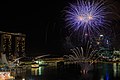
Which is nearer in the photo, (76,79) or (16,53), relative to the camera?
(76,79)

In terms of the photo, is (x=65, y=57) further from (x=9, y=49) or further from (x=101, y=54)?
(x=9, y=49)

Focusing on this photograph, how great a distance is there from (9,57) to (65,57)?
2209 cm

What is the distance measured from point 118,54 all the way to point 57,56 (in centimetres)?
2553

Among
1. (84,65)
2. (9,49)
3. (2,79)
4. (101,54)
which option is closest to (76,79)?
(2,79)

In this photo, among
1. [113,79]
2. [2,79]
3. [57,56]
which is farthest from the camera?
[57,56]

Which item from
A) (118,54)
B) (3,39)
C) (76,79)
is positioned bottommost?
(76,79)

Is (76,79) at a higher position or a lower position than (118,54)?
lower

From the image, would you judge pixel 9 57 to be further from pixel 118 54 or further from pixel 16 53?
pixel 118 54

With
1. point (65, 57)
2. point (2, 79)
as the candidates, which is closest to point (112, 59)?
point (65, 57)

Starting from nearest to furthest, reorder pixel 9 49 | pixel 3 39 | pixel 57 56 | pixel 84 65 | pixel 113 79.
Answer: pixel 113 79 → pixel 84 65 → pixel 3 39 → pixel 9 49 → pixel 57 56

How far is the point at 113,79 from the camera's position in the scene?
161 feet

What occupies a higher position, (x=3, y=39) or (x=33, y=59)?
(x=3, y=39)

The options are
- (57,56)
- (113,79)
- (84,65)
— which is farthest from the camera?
(57,56)

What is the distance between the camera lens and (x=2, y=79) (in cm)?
3153
